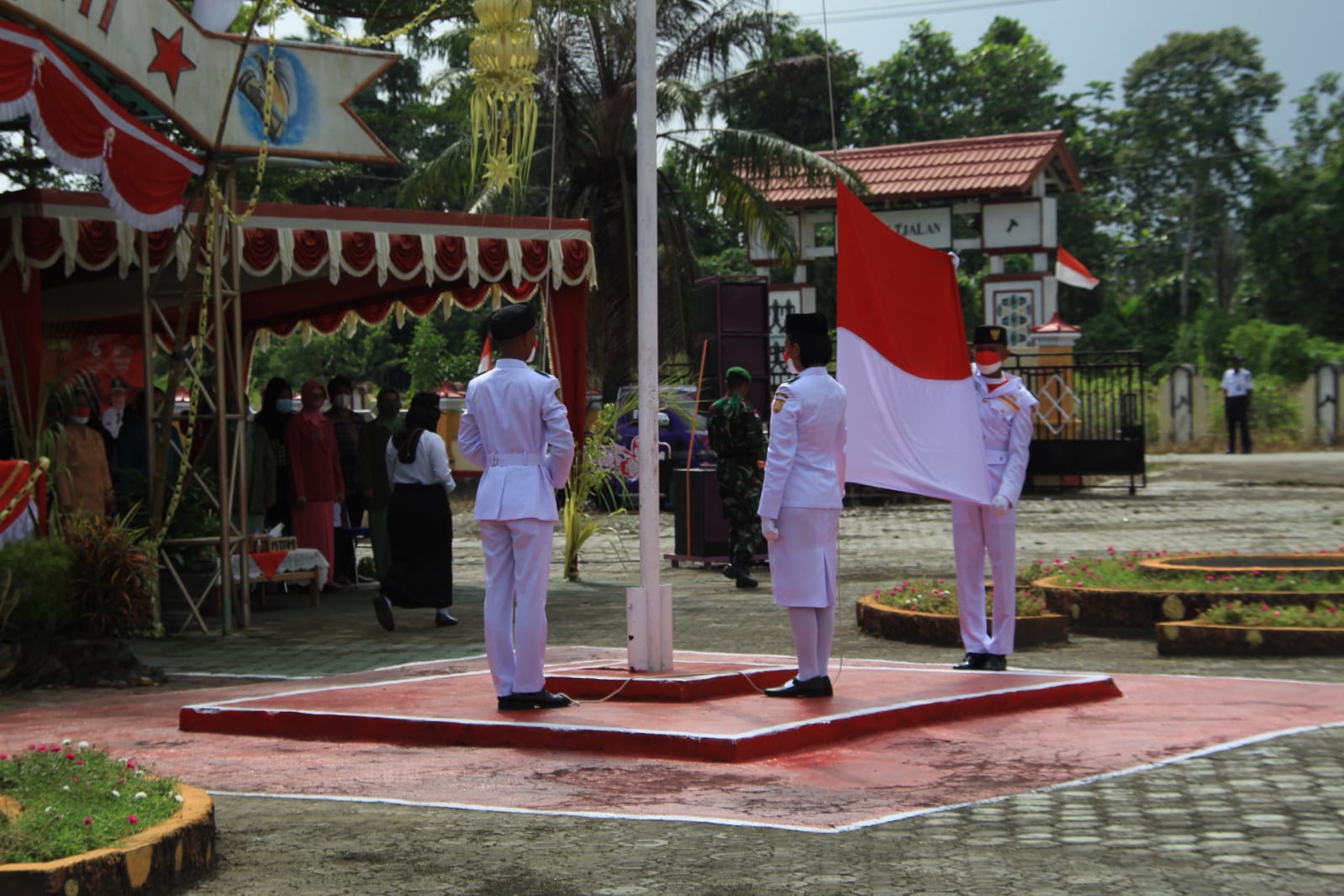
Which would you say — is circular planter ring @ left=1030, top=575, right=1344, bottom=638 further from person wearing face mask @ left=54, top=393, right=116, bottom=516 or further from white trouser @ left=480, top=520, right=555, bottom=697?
person wearing face mask @ left=54, top=393, right=116, bottom=516

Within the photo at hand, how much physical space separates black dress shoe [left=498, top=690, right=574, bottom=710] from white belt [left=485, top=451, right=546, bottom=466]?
1094mm

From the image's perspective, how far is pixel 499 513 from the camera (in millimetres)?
7684

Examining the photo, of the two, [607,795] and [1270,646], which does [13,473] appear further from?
[1270,646]

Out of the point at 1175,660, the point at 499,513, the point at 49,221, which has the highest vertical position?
the point at 49,221

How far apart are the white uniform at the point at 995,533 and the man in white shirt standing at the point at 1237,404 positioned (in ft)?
76.4

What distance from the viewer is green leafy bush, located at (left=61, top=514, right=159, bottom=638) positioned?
991 cm

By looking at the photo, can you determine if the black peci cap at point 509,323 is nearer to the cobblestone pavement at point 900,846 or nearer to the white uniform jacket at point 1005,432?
the cobblestone pavement at point 900,846

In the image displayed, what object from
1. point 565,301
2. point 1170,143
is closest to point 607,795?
point 565,301

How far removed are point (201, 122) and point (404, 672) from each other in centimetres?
444

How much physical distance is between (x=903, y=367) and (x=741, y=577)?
6.02 meters

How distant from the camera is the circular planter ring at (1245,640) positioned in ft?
32.2

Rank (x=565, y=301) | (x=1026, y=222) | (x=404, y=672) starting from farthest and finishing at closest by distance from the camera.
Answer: (x=1026, y=222), (x=565, y=301), (x=404, y=672)

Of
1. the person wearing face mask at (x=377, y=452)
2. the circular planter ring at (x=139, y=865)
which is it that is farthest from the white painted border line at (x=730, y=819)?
the person wearing face mask at (x=377, y=452)

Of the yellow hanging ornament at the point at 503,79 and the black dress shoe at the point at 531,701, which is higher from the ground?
the yellow hanging ornament at the point at 503,79
